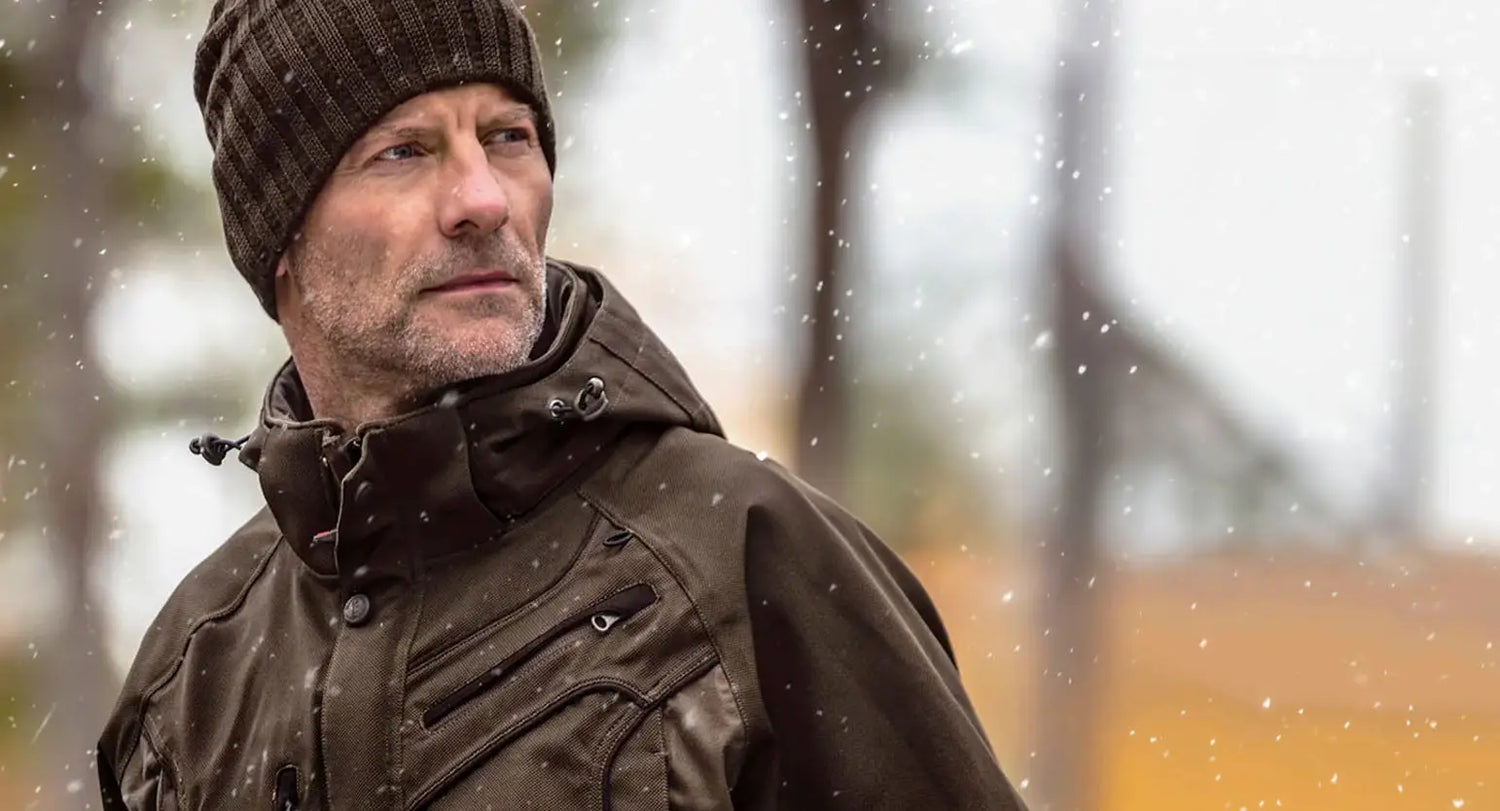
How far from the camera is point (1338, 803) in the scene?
6398 mm

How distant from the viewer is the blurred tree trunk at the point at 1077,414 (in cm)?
685

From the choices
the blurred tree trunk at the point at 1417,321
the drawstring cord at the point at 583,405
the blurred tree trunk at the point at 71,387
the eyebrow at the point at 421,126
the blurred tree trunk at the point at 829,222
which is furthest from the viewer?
the blurred tree trunk at the point at 71,387

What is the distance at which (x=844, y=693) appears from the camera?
208 cm

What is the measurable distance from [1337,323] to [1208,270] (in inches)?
19.2

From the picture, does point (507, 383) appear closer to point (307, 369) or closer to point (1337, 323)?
point (307, 369)

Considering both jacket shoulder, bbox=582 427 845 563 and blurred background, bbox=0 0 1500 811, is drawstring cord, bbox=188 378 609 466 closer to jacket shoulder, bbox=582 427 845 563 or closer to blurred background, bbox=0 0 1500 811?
jacket shoulder, bbox=582 427 845 563

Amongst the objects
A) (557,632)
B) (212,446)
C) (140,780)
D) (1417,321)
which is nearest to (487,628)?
(557,632)

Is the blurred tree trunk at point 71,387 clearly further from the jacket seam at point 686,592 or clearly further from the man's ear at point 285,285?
the jacket seam at point 686,592

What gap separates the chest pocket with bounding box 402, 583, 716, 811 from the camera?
2004 mm

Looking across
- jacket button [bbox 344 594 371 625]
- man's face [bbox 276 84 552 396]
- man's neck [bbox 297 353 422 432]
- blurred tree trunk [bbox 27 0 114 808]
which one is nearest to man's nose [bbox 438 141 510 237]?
man's face [bbox 276 84 552 396]

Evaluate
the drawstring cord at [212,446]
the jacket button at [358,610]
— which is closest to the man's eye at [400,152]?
the drawstring cord at [212,446]

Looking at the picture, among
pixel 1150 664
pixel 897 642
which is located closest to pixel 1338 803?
pixel 1150 664

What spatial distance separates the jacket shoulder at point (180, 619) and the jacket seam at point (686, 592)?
61cm

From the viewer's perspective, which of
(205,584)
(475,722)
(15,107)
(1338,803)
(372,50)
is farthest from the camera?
(15,107)
